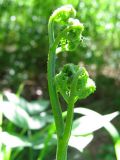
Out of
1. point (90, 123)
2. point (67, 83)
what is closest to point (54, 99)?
point (67, 83)

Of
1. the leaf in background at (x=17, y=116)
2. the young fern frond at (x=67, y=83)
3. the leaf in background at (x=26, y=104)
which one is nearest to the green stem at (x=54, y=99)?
the young fern frond at (x=67, y=83)

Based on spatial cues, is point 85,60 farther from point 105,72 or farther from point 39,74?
point 39,74

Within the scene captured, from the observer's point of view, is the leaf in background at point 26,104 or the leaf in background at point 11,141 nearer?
the leaf in background at point 11,141

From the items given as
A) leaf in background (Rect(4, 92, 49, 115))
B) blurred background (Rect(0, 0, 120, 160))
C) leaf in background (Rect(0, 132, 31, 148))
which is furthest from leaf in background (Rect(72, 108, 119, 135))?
blurred background (Rect(0, 0, 120, 160))

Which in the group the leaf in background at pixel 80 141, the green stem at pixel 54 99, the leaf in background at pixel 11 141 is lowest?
the leaf in background at pixel 11 141

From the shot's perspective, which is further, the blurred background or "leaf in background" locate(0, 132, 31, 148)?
the blurred background

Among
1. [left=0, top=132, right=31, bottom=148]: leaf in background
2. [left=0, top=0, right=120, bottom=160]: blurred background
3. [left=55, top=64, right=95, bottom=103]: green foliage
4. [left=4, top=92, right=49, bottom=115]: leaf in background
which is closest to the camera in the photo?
[left=55, top=64, right=95, bottom=103]: green foliage

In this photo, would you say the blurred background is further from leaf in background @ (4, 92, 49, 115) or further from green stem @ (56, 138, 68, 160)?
green stem @ (56, 138, 68, 160)

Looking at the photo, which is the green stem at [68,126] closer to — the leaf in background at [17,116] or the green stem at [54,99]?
the green stem at [54,99]

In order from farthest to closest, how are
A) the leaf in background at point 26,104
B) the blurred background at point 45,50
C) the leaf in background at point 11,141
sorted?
the blurred background at point 45,50
the leaf in background at point 26,104
the leaf in background at point 11,141
